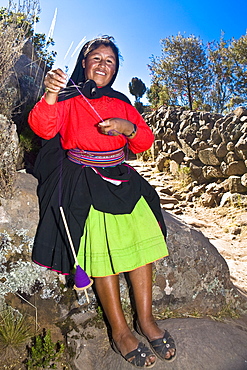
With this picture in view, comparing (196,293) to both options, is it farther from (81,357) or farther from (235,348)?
(81,357)

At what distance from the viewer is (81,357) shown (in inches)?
70.6

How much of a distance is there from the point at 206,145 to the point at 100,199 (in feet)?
20.4

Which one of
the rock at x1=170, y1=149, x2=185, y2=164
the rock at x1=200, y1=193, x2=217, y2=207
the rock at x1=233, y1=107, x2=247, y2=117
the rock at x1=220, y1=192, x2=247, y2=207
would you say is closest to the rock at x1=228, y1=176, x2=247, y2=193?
the rock at x1=220, y1=192, x2=247, y2=207

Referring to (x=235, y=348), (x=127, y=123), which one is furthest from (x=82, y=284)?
(x=235, y=348)

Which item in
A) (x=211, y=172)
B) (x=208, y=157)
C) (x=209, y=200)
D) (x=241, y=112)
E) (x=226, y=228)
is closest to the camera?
(x=226, y=228)

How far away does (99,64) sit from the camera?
1.92 meters

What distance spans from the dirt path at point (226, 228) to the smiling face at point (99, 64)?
2550 millimetres

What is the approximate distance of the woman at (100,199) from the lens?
1.71 meters

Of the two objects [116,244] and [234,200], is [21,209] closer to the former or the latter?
[116,244]

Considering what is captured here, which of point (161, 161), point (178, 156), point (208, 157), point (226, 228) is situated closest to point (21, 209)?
point (226, 228)

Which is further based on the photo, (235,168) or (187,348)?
(235,168)

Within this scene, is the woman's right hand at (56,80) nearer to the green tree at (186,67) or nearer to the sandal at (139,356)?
the sandal at (139,356)

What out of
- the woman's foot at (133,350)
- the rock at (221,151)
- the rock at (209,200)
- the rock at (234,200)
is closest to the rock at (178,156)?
the rock at (221,151)

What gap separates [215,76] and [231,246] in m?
9.31
